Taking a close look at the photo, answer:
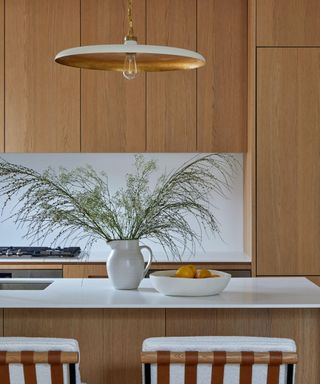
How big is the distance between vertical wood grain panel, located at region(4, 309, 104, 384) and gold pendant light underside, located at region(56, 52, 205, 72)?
3.30 ft

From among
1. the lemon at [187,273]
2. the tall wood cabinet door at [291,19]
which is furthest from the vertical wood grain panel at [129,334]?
the tall wood cabinet door at [291,19]

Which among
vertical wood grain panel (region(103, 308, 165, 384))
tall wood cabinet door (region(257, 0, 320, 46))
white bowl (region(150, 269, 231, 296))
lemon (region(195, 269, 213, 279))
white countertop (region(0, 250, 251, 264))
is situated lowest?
vertical wood grain panel (region(103, 308, 165, 384))

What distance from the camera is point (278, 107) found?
4.88 meters

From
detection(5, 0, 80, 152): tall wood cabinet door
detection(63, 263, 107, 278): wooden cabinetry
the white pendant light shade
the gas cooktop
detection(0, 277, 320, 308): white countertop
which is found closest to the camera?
detection(0, 277, 320, 308): white countertop

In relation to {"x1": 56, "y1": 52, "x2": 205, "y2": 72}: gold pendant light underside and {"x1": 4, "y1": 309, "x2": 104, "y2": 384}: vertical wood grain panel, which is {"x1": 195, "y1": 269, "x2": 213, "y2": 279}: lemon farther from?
{"x1": 56, "y1": 52, "x2": 205, "y2": 72}: gold pendant light underside

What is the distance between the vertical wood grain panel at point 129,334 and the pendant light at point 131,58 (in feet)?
3.04

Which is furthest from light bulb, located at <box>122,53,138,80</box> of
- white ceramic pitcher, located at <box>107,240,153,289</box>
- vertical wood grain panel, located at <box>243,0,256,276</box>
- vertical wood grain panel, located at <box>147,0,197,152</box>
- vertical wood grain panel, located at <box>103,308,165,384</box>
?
vertical wood grain panel, located at <box>147,0,197,152</box>

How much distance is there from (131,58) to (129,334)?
108 centimetres

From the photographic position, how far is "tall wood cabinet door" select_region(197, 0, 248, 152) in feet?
16.9

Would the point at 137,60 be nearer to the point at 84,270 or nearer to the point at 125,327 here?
the point at 125,327

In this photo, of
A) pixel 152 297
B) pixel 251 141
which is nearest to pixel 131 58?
pixel 152 297

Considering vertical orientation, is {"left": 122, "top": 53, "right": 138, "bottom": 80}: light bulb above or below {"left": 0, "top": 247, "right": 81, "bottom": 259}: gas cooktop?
above

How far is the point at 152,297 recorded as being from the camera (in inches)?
121

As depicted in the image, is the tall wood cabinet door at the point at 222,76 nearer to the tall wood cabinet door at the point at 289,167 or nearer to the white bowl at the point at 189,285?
the tall wood cabinet door at the point at 289,167
